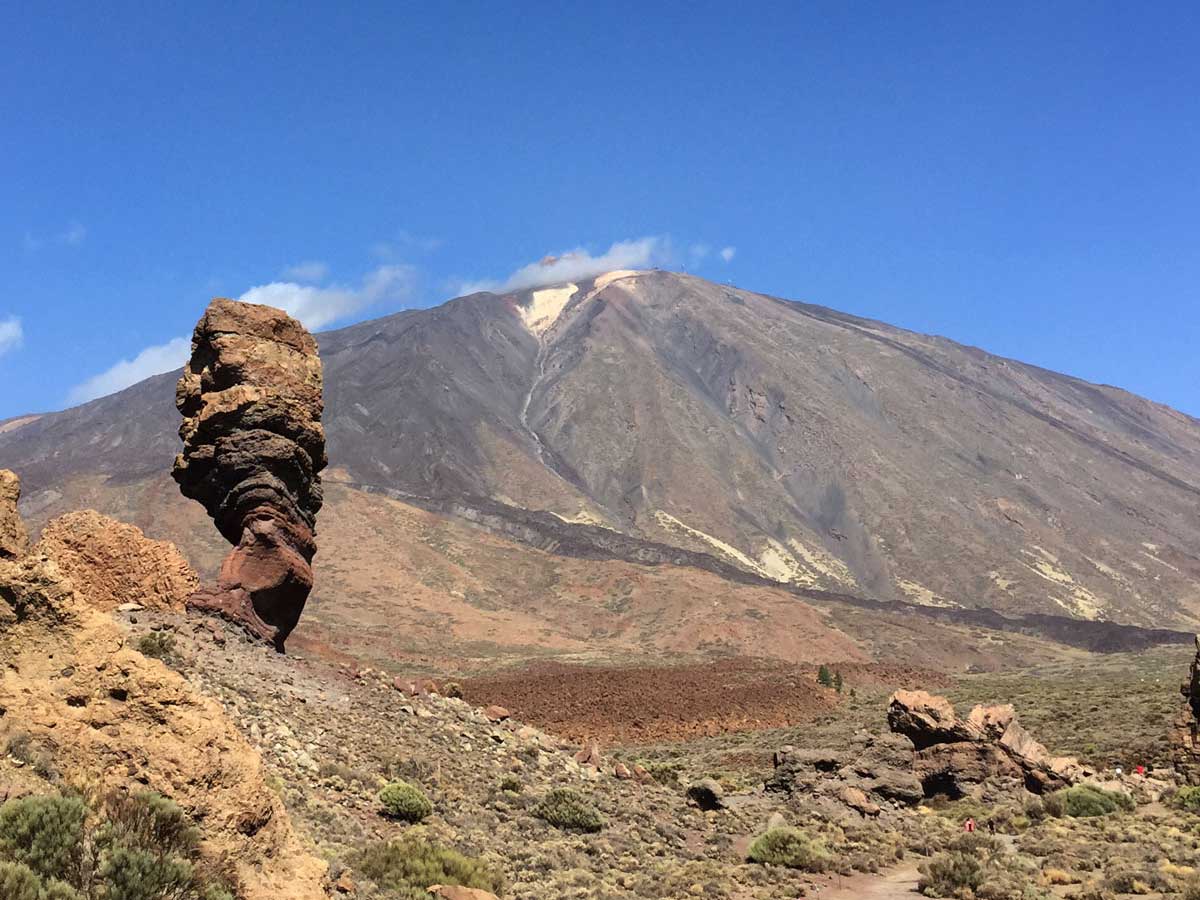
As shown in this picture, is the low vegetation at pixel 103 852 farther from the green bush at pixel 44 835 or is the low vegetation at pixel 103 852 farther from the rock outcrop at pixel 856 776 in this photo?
the rock outcrop at pixel 856 776

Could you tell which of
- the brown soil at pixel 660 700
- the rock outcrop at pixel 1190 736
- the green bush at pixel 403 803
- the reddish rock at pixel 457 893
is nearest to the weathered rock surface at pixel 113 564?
the green bush at pixel 403 803

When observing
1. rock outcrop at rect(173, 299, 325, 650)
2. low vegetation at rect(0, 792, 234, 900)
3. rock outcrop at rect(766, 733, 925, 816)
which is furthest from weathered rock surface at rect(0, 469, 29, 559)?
rock outcrop at rect(766, 733, 925, 816)

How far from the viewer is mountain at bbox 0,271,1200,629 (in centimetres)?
12456

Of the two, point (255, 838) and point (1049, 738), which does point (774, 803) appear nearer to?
point (1049, 738)

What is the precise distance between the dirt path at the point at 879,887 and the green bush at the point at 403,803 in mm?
6620

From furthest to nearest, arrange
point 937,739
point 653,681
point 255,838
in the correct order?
point 653,681 → point 937,739 → point 255,838

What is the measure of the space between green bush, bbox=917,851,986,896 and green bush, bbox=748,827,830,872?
6.29 ft

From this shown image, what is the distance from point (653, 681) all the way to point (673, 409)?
122470 mm

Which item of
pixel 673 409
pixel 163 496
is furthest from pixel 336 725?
pixel 673 409

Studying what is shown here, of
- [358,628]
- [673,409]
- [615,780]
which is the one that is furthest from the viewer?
[673,409]

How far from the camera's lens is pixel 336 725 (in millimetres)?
16125

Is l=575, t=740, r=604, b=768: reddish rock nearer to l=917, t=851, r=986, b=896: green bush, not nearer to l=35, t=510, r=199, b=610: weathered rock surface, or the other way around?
l=917, t=851, r=986, b=896: green bush

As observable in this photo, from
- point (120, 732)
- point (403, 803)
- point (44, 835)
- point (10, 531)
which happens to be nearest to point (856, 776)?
point (403, 803)

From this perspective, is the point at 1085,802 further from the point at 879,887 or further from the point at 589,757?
the point at 589,757
